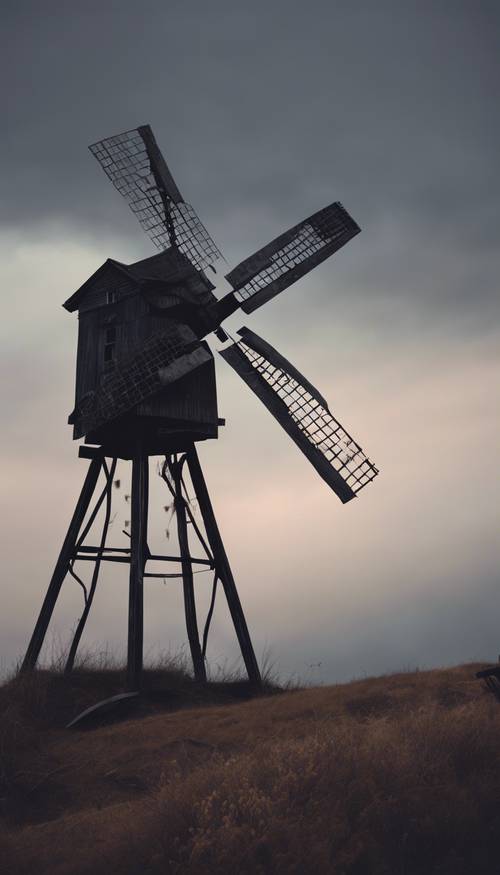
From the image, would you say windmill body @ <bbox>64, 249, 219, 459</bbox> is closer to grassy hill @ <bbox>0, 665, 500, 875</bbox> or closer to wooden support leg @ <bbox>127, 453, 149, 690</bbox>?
wooden support leg @ <bbox>127, 453, 149, 690</bbox>

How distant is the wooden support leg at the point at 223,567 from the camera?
19.1 m

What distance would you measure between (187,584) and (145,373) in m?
5.14

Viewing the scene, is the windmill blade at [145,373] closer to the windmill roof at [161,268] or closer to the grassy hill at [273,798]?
the windmill roof at [161,268]

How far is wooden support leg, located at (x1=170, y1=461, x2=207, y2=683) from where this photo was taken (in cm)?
1945

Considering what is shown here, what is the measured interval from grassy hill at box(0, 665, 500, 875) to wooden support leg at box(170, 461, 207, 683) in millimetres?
4246

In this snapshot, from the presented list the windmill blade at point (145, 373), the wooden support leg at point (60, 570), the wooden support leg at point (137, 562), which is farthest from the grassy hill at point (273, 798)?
the windmill blade at point (145, 373)

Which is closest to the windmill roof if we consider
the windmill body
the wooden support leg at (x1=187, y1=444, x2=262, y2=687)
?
the windmill body

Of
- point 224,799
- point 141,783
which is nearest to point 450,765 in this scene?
point 224,799

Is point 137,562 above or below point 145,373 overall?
below

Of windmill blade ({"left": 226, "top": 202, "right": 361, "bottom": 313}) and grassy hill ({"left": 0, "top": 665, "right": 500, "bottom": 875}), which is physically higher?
windmill blade ({"left": 226, "top": 202, "right": 361, "bottom": 313})

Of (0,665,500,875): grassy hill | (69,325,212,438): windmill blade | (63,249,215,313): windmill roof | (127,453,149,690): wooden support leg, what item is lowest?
(0,665,500,875): grassy hill

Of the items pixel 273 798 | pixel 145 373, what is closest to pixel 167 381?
pixel 145 373

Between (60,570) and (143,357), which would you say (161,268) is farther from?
(60,570)

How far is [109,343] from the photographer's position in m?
19.0
